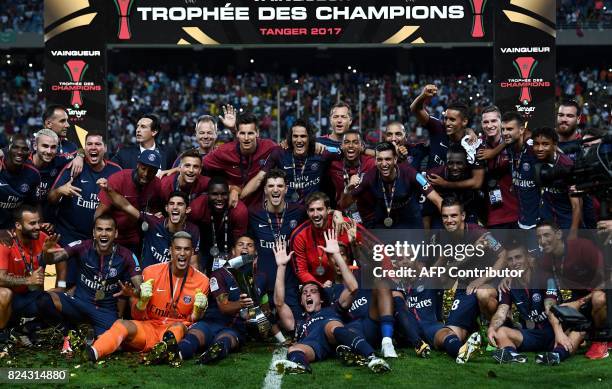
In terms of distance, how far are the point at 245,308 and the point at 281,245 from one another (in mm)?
772

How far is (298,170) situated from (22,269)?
2.69 meters

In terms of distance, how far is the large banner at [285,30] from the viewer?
13.2 meters

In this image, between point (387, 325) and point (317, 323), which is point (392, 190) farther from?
point (317, 323)

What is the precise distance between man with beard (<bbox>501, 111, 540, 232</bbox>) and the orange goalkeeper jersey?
3.04m

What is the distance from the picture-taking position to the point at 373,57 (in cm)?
3234

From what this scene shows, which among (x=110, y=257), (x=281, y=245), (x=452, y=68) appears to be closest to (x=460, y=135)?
(x=281, y=245)

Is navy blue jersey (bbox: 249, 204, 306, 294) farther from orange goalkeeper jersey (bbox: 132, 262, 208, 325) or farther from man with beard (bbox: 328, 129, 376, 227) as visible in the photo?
orange goalkeeper jersey (bbox: 132, 262, 208, 325)

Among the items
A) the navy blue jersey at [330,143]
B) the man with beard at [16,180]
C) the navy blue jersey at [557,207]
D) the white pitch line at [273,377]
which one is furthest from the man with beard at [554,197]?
the man with beard at [16,180]

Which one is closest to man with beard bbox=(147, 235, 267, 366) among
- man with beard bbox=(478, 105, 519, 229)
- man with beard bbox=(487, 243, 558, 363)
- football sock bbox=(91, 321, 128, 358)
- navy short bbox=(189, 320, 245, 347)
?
navy short bbox=(189, 320, 245, 347)

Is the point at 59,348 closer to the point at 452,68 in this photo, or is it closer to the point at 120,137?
the point at 120,137

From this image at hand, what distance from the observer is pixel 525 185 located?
8.61 meters

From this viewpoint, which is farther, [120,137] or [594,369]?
[120,137]

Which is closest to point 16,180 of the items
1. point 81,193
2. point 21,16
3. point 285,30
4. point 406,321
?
point 81,193

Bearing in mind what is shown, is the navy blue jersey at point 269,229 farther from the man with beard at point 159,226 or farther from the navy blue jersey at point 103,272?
the navy blue jersey at point 103,272
